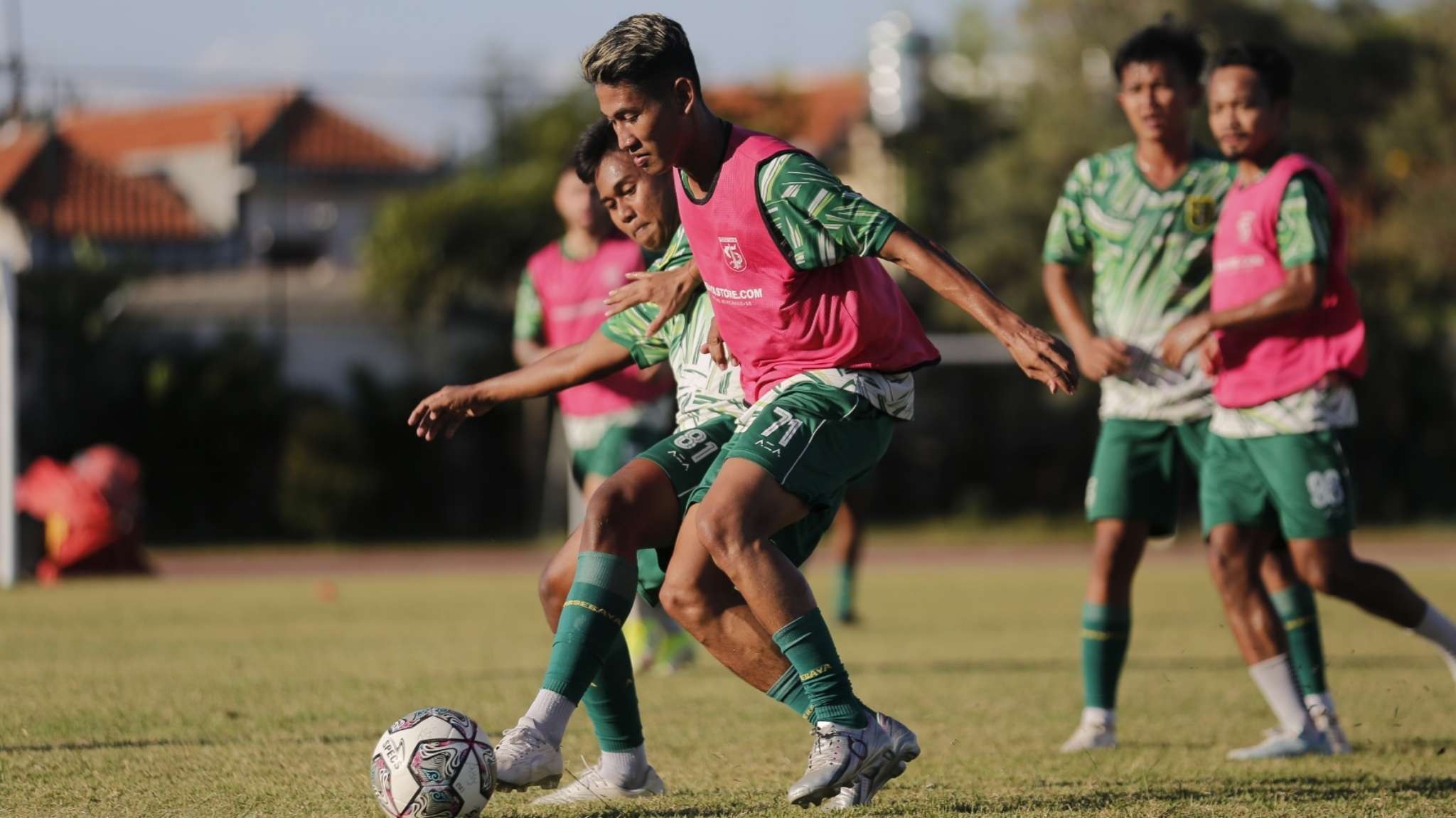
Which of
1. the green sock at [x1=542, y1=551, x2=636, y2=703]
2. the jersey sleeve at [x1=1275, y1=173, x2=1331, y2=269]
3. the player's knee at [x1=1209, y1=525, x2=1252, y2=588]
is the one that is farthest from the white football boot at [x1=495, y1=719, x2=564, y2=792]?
the jersey sleeve at [x1=1275, y1=173, x2=1331, y2=269]

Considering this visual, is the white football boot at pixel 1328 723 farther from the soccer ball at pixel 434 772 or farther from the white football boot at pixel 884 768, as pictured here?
the soccer ball at pixel 434 772

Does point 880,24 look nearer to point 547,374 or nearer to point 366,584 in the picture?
point 366,584

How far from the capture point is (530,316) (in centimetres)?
931

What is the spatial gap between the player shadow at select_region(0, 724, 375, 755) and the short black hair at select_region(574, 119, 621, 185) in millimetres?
2187

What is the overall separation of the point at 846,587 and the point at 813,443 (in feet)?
23.4

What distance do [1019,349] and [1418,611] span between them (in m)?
2.79

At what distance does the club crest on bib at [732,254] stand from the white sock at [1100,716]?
2632 millimetres

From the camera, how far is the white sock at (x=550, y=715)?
456cm

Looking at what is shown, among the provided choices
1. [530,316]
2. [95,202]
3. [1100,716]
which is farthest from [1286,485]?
[95,202]

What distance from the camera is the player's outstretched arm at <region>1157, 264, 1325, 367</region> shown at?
6.04 metres

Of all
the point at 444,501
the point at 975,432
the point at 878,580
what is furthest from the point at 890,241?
the point at 975,432

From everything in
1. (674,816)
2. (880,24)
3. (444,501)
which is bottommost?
(444,501)

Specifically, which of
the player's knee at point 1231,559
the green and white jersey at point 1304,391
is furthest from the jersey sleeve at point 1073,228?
the player's knee at point 1231,559

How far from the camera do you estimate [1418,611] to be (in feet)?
20.9
